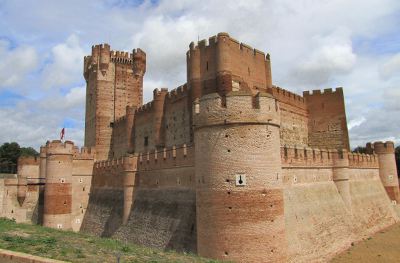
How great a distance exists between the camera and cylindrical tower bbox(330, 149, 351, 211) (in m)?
21.6

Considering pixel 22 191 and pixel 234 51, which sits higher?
pixel 234 51

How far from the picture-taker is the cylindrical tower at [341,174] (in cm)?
2164

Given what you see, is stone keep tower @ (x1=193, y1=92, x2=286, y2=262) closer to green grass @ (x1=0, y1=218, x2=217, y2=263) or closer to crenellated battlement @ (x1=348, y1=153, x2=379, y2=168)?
green grass @ (x1=0, y1=218, x2=217, y2=263)

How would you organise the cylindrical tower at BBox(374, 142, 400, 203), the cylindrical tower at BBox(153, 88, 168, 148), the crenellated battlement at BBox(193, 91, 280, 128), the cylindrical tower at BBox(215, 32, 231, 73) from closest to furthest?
1. the crenellated battlement at BBox(193, 91, 280, 128)
2. the cylindrical tower at BBox(215, 32, 231, 73)
3. the cylindrical tower at BBox(153, 88, 168, 148)
4. the cylindrical tower at BBox(374, 142, 400, 203)

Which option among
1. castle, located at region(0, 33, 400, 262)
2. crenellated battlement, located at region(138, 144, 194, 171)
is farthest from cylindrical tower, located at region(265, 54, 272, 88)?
crenellated battlement, located at region(138, 144, 194, 171)

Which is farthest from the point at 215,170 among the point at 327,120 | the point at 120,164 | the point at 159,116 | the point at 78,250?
the point at 327,120

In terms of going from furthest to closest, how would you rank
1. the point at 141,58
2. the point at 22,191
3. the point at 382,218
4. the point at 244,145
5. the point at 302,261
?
the point at 141,58, the point at 22,191, the point at 382,218, the point at 302,261, the point at 244,145

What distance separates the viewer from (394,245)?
19.9 metres

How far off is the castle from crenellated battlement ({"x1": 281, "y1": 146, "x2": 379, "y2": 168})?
63mm

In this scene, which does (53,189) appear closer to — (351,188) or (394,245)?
(351,188)

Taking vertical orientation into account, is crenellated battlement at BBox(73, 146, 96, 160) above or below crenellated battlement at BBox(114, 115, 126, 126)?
below

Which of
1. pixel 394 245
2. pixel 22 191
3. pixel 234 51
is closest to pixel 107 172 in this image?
pixel 22 191

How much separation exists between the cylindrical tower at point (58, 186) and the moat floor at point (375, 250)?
2047 cm

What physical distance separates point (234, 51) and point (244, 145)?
8.88m
